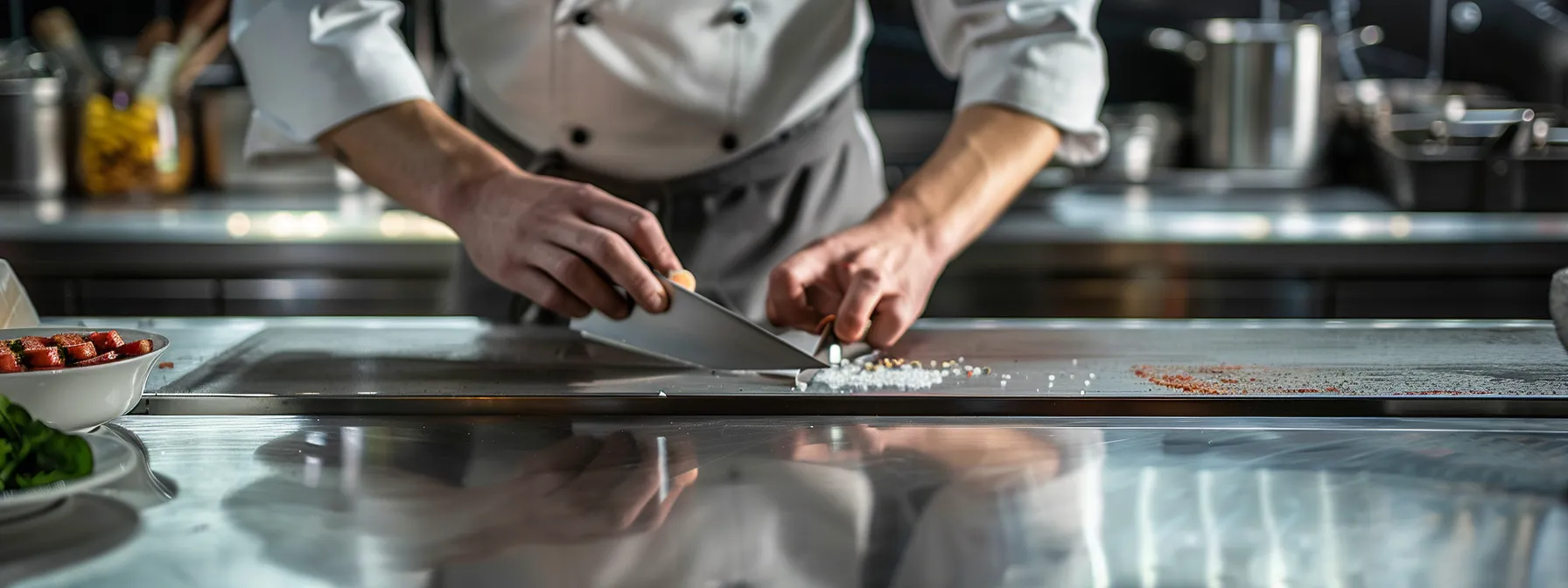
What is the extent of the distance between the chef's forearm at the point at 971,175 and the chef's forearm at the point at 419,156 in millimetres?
307

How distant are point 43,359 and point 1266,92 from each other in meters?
2.04

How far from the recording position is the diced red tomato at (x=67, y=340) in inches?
27.5

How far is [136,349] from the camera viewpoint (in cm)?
71

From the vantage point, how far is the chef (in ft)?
3.18

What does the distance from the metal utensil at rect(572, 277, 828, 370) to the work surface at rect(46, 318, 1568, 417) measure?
0.01 metres

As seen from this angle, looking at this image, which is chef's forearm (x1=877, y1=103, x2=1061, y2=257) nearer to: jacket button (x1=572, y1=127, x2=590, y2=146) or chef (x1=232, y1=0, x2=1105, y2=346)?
chef (x1=232, y1=0, x2=1105, y2=346)

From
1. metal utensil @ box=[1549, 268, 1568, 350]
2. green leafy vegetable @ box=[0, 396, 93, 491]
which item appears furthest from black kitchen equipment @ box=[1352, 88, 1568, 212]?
green leafy vegetable @ box=[0, 396, 93, 491]

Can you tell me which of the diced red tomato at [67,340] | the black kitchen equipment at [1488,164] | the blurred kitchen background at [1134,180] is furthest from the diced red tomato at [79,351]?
the black kitchen equipment at [1488,164]

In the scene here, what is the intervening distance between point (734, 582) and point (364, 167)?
673 mm

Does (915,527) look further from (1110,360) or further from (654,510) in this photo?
(1110,360)

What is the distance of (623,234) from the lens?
2.90 ft

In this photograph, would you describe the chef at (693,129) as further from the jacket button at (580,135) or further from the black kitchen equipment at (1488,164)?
the black kitchen equipment at (1488,164)

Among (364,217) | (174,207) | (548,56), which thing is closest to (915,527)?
(548,56)

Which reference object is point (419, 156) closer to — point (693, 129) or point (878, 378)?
point (693, 129)
